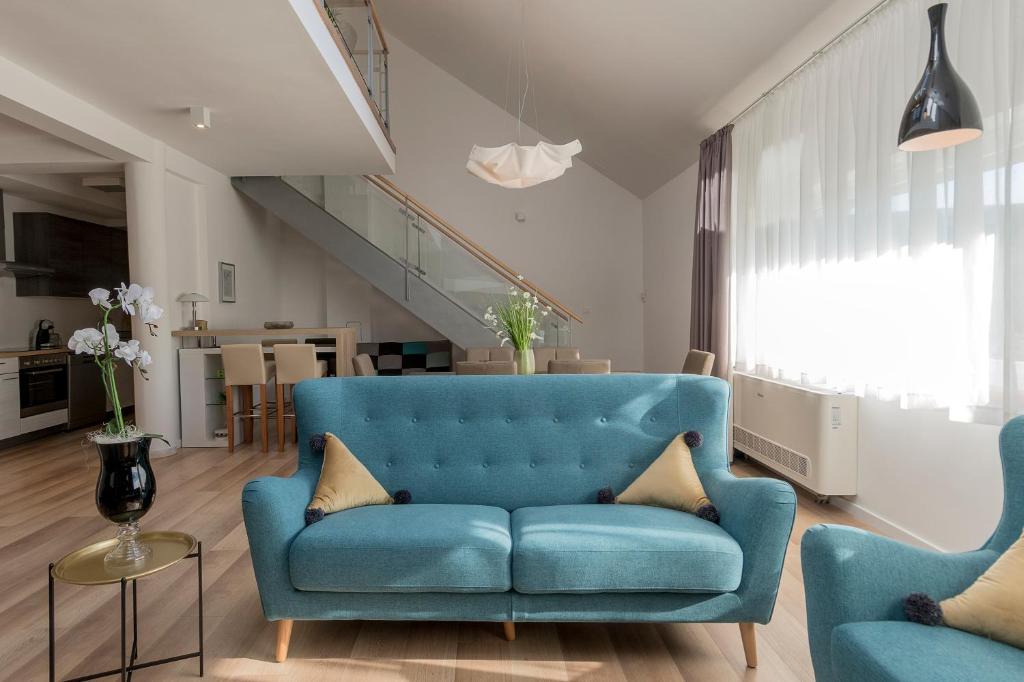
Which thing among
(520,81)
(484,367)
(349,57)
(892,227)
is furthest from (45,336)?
(892,227)

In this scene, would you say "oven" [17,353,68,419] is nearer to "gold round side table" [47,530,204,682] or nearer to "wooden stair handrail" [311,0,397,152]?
"wooden stair handrail" [311,0,397,152]

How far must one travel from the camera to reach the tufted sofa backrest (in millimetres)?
2604

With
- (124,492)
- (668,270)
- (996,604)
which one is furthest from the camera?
(668,270)

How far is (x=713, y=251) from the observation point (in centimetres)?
573

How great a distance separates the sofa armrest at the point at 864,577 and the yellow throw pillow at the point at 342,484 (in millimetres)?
1594

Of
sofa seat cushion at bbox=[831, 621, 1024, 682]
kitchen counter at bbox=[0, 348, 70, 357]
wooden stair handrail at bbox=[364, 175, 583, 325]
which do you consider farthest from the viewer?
wooden stair handrail at bbox=[364, 175, 583, 325]

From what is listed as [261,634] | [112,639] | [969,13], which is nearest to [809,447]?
[969,13]

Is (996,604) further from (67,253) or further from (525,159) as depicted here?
(67,253)

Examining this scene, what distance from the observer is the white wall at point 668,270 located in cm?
733

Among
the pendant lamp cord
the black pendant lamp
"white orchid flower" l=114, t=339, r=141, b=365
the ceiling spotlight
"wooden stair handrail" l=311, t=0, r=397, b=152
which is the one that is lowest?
"white orchid flower" l=114, t=339, r=141, b=365

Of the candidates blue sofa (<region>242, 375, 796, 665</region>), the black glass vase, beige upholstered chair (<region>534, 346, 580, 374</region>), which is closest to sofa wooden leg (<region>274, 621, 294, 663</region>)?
blue sofa (<region>242, 375, 796, 665</region>)

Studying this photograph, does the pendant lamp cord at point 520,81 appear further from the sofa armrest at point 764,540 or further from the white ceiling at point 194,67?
the sofa armrest at point 764,540

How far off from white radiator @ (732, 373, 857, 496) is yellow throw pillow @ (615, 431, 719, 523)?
1.67m

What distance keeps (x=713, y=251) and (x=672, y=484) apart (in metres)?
3.79
